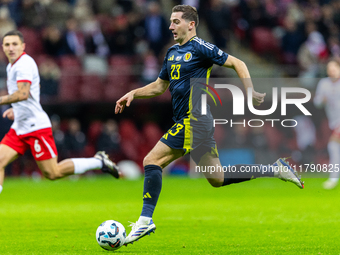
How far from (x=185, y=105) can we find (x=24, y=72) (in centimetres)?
285

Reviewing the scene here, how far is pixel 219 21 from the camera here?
2039cm

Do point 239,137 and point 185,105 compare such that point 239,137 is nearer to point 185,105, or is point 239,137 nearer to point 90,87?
point 90,87

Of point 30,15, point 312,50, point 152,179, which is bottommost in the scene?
point 152,179

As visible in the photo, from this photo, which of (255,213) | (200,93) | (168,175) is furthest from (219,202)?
(168,175)

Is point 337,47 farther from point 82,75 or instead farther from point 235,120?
point 82,75

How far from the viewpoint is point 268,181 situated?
1738 cm

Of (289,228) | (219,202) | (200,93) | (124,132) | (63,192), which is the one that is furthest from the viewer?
(124,132)

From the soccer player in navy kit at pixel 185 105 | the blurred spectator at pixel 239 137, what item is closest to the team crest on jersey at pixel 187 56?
the soccer player in navy kit at pixel 185 105

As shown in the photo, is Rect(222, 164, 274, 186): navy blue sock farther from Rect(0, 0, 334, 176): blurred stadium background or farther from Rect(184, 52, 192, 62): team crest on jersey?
Rect(0, 0, 334, 176): blurred stadium background

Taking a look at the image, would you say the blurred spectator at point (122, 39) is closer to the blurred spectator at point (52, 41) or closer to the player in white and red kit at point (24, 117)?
the blurred spectator at point (52, 41)

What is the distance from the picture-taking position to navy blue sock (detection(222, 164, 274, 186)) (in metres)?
7.18

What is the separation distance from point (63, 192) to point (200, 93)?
8.24m

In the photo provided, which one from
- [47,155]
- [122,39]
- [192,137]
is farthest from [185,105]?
Answer: [122,39]

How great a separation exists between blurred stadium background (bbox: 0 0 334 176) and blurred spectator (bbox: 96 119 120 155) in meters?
0.03
